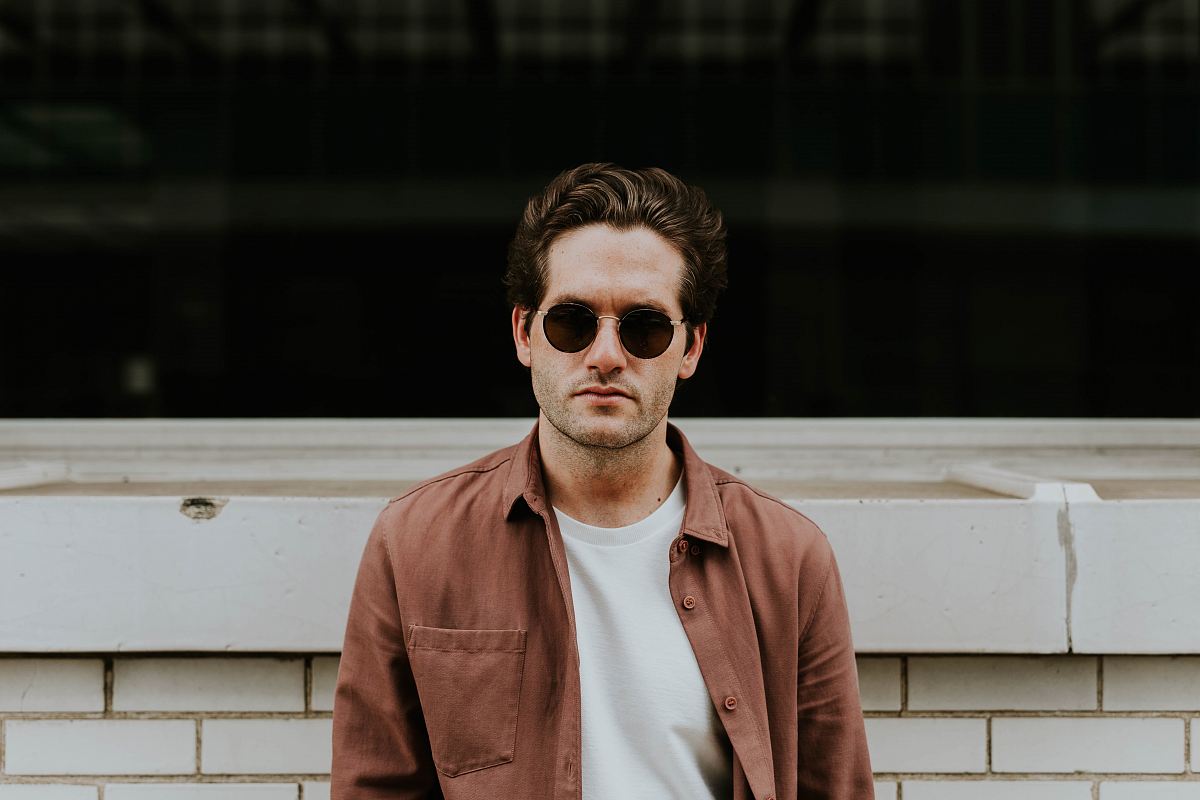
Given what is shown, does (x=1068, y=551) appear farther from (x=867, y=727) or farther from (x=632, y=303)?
(x=632, y=303)

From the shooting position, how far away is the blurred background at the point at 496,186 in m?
2.76

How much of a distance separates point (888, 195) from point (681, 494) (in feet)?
5.44

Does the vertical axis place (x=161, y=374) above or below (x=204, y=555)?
above

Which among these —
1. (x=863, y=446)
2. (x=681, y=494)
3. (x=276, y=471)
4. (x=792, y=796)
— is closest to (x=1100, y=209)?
(x=863, y=446)

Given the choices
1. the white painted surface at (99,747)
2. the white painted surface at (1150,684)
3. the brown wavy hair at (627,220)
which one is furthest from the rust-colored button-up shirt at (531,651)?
the white painted surface at (1150,684)

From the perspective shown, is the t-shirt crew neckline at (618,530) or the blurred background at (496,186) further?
the blurred background at (496,186)

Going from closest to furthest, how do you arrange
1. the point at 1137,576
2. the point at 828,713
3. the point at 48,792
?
the point at 828,713, the point at 1137,576, the point at 48,792

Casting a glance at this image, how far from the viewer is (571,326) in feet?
4.88

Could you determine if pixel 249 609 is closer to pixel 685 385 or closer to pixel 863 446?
pixel 685 385

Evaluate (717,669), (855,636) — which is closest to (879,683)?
(855,636)

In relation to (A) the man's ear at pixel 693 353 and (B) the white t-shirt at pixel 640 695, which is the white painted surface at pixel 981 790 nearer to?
(B) the white t-shirt at pixel 640 695

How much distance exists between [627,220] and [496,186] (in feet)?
4.59

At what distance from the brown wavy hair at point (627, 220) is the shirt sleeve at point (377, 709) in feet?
1.79

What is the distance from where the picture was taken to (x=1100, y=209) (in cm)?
285
